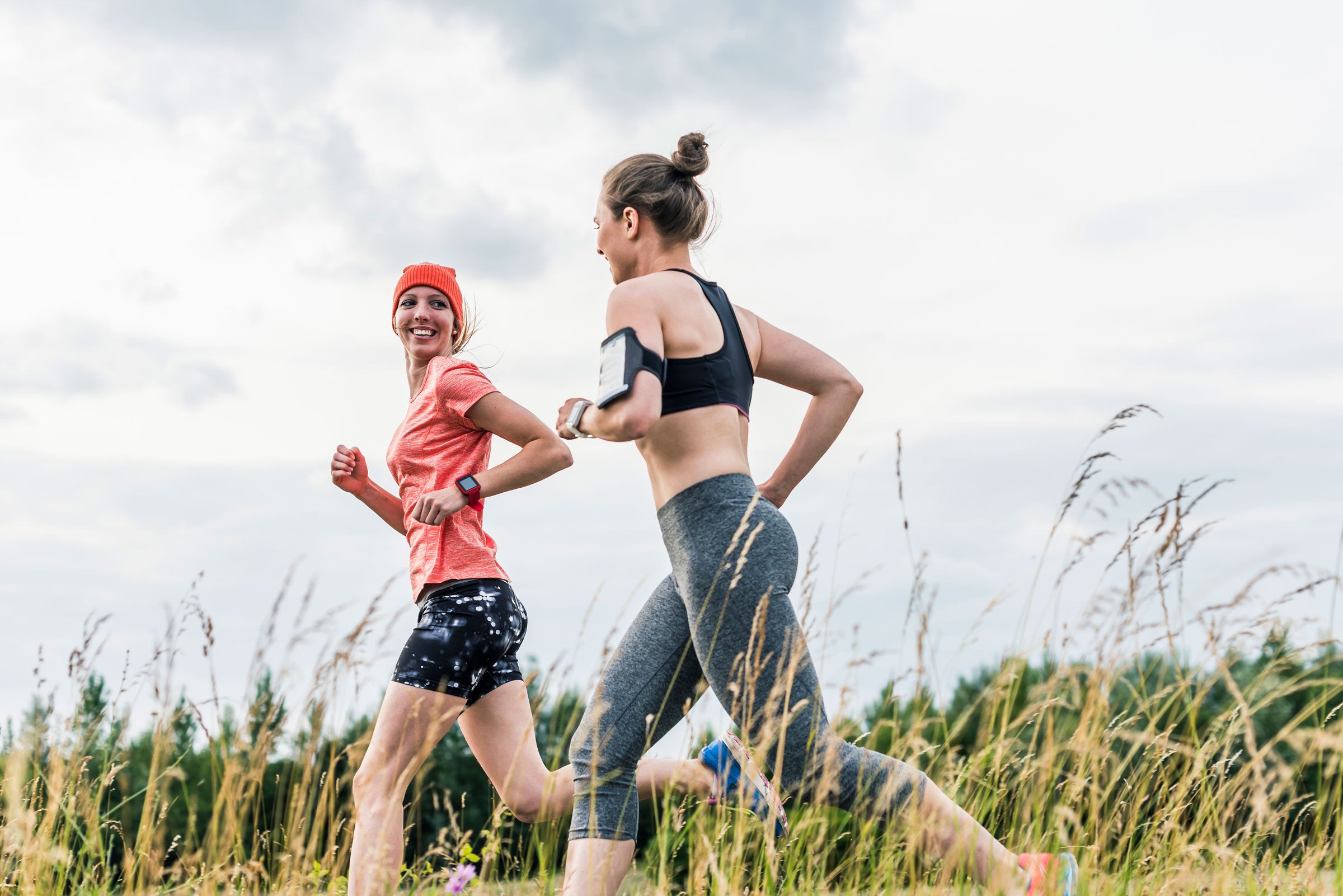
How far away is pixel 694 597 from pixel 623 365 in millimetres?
590

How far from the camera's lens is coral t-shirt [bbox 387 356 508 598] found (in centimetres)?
319

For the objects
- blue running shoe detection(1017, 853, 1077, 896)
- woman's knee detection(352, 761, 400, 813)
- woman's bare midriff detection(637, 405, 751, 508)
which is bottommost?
blue running shoe detection(1017, 853, 1077, 896)

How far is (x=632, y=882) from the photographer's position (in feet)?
11.1

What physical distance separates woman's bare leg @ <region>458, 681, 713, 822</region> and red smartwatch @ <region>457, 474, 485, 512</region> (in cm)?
59

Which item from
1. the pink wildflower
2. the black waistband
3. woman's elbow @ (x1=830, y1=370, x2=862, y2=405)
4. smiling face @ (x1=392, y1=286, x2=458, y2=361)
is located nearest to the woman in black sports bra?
woman's elbow @ (x1=830, y1=370, x2=862, y2=405)

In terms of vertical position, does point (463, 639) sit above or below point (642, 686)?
above

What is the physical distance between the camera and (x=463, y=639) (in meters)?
3.08

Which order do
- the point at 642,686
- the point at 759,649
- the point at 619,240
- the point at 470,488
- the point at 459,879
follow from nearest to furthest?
the point at 759,649, the point at 642,686, the point at 619,240, the point at 470,488, the point at 459,879

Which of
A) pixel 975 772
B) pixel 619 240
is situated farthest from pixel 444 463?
pixel 975 772

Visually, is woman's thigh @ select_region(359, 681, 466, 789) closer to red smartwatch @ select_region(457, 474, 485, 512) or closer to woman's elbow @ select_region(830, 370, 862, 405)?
red smartwatch @ select_region(457, 474, 485, 512)

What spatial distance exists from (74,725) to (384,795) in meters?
1.29

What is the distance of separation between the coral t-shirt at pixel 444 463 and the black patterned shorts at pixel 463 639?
0.05m

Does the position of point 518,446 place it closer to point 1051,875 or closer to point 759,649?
point 759,649

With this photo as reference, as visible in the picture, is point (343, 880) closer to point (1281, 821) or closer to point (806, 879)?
point (806, 879)
